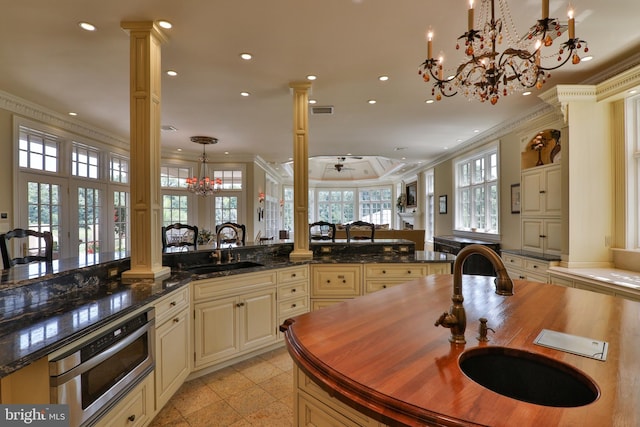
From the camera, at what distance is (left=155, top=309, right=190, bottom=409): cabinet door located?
2.00 m

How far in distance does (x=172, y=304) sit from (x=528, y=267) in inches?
177

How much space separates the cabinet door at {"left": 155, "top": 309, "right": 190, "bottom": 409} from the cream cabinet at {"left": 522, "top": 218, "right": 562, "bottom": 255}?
4656 mm

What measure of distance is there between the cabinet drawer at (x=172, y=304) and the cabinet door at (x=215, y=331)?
18 cm

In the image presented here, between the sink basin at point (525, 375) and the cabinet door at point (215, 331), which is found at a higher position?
the sink basin at point (525, 375)

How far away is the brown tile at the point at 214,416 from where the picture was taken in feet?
6.74

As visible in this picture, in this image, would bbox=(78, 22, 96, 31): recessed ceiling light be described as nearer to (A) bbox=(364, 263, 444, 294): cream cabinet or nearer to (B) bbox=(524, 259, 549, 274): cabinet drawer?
(A) bbox=(364, 263, 444, 294): cream cabinet

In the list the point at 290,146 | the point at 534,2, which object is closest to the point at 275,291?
the point at 534,2

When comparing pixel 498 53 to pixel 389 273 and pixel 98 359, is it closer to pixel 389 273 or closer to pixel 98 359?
pixel 389 273

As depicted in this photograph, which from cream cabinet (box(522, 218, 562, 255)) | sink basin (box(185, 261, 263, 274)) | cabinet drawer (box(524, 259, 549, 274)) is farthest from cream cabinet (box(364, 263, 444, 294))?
cream cabinet (box(522, 218, 562, 255))

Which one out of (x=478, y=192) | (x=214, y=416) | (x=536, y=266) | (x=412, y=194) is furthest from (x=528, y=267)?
(x=412, y=194)

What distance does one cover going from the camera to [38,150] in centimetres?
466

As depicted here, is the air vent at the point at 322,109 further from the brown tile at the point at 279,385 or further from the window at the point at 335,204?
the window at the point at 335,204

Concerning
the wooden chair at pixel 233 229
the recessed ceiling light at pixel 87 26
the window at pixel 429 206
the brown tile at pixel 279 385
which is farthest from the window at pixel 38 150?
the window at pixel 429 206

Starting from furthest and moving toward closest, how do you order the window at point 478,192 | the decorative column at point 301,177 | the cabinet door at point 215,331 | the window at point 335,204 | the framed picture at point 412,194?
the window at point 335,204
the framed picture at point 412,194
the window at point 478,192
the decorative column at point 301,177
the cabinet door at point 215,331
